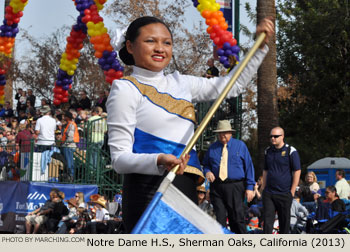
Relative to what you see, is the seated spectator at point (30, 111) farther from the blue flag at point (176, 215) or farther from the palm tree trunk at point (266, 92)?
the blue flag at point (176, 215)

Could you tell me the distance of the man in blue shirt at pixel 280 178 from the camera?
33.2 feet

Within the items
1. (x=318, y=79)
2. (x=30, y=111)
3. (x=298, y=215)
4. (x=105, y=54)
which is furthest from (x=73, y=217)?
(x=318, y=79)

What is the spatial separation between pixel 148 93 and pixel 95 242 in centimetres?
84

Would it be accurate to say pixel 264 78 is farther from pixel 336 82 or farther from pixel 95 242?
pixel 95 242

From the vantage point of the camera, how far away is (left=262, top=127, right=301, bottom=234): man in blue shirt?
1012cm

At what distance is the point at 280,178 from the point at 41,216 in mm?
6567

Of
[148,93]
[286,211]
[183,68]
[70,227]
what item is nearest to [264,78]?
[70,227]

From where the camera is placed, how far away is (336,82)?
1101 inches

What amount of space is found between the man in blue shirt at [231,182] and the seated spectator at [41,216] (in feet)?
18.5

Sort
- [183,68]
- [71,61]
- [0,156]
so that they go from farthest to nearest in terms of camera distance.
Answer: [183,68]
[71,61]
[0,156]

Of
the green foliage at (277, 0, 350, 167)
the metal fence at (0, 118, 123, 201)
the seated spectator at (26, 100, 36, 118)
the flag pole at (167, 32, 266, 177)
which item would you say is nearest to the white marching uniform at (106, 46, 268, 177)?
the flag pole at (167, 32, 266, 177)

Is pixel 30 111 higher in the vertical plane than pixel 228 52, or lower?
lower

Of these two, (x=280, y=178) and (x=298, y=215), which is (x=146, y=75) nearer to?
(x=280, y=178)

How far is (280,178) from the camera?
1012cm
